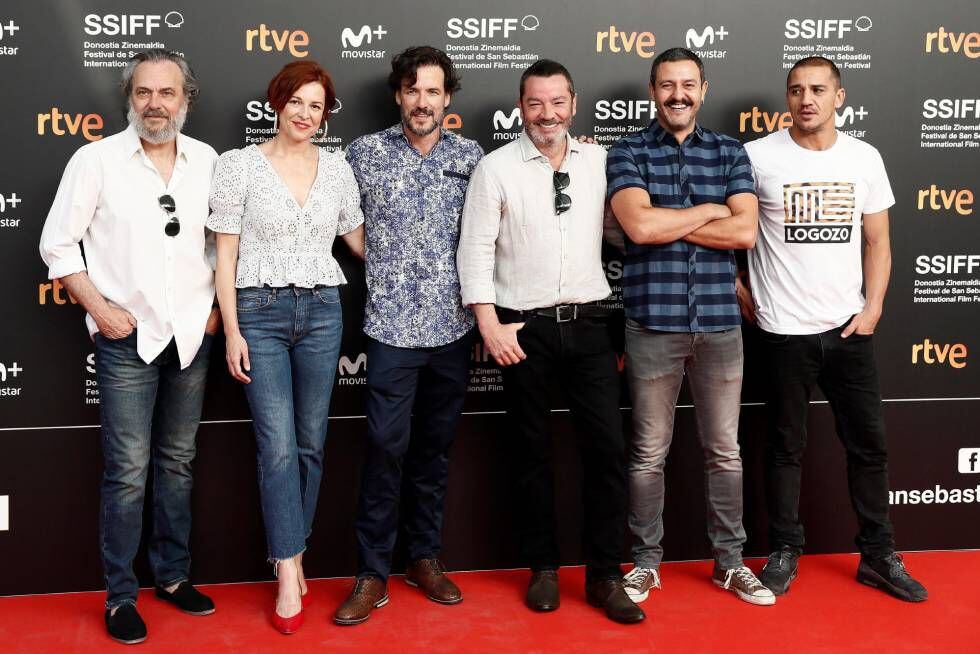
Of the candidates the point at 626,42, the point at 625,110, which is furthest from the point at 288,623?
the point at 626,42

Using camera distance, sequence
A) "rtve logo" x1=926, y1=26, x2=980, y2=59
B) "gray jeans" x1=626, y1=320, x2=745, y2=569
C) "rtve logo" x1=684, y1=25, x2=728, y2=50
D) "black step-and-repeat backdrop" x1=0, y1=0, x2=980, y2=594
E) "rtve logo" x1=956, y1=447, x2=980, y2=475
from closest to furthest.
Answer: "gray jeans" x1=626, y1=320, x2=745, y2=569 < "black step-and-repeat backdrop" x1=0, y1=0, x2=980, y2=594 < "rtve logo" x1=684, y1=25, x2=728, y2=50 < "rtve logo" x1=926, y1=26, x2=980, y2=59 < "rtve logo" x1=956, y1=447, x2=980, y2=475

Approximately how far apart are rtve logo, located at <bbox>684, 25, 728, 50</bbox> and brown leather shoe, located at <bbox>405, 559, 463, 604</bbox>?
2.35 meters

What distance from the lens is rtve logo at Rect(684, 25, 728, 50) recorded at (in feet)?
12.0

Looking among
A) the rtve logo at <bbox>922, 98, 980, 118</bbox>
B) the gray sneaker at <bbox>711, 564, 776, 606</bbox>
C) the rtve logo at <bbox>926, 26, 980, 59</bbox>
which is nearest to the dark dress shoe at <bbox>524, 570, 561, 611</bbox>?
the gray sneaker at <bbox>711, 564, 776, 606</bbox>

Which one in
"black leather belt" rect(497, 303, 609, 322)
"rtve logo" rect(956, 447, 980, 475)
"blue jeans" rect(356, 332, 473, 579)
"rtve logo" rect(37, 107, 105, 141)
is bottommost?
"rtve logo" rect(956, 447, 980, 475)

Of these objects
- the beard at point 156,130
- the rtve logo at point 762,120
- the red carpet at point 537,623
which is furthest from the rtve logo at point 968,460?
the beard at point 156,130

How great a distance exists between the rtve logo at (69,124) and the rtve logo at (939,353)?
3.50 m

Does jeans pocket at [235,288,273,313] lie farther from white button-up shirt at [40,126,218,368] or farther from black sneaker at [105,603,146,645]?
black sneaker at [105,603,146,645]

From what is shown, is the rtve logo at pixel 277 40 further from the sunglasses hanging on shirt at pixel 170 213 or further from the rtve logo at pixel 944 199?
the rtve logo at pixel 944 199

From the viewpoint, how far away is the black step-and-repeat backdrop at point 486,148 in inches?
133

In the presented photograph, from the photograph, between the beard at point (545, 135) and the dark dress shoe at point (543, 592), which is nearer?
the beard at point (545, 135)

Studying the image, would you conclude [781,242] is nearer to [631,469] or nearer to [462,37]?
[631,469]

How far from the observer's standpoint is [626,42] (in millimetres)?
3615

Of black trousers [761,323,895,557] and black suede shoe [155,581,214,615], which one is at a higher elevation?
black trousers [761,323,895,557]
